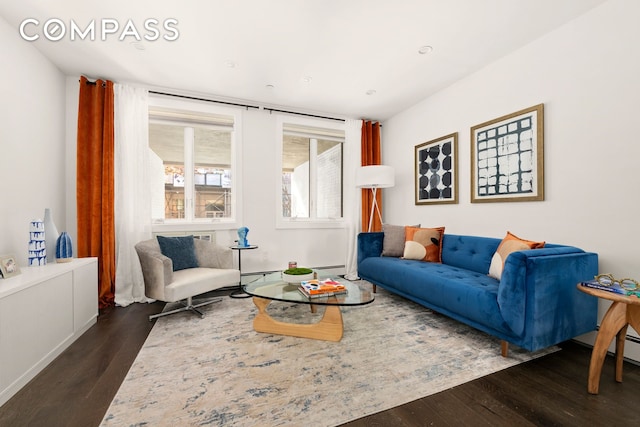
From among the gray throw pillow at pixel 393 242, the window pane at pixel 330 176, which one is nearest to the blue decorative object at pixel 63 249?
the window pane at pixel 330 176

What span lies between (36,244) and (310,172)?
3.27 metres

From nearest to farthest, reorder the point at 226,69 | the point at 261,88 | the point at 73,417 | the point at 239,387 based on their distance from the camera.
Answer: the point at 73,417, the point at 239,387, the point at 226,69, the point at 261,88

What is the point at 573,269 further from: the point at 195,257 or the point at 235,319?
the point at 195,257

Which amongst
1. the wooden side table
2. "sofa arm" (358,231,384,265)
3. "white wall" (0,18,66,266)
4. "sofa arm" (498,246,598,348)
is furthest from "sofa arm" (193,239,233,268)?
the wooden side table

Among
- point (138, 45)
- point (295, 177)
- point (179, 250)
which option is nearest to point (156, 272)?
point (179, 250)

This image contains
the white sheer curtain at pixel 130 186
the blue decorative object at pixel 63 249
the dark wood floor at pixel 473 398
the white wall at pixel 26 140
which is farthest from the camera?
the white sheer curtain at pixel 130 186

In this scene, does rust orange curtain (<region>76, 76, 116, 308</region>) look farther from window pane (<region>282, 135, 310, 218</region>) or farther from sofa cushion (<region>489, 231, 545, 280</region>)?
sofa cushion (<region>489, 231, 545, 280</region>)

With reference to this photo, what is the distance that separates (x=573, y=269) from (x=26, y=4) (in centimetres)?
448

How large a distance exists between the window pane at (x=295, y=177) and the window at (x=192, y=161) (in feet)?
2.65

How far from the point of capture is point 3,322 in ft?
4.94

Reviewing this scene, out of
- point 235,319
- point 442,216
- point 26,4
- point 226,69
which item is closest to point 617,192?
point 442,216

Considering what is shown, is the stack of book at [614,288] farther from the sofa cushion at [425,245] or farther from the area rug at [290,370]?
the sofa cushion at [425,245]

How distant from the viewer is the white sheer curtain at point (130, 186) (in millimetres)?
3225

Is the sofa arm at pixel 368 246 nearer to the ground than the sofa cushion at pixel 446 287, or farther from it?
farther from it
